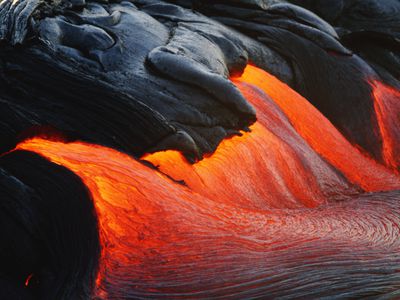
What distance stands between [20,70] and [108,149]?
2.55ft

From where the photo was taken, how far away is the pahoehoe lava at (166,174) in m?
3.03

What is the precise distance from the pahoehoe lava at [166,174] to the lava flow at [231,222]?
0.01 meters

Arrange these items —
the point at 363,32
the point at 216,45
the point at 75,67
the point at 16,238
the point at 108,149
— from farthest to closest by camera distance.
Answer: the point at 363,32, the point at 216,45, the point at 75,67, the point at 108,149, the point at 16,238

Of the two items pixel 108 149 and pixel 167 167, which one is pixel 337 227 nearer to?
pixel 167 167

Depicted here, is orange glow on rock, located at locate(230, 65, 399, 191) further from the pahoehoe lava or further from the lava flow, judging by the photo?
the lava flow

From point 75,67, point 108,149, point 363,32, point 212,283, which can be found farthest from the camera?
point 363,32

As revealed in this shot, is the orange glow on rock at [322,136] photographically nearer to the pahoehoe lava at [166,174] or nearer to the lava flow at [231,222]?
the pahoehoe lava at [166,174]

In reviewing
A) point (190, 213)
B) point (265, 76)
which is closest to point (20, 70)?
point (190, 213)

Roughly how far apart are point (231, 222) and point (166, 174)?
533 mm

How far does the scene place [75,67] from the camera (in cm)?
385

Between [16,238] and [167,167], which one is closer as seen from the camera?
[16,238]

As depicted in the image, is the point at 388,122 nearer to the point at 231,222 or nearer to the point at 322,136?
the point at 322,136

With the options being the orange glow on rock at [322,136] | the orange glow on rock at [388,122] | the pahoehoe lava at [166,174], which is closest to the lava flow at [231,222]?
the pahoehoe lava at [166,174]

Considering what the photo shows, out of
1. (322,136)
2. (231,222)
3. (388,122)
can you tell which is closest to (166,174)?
(231,222)
